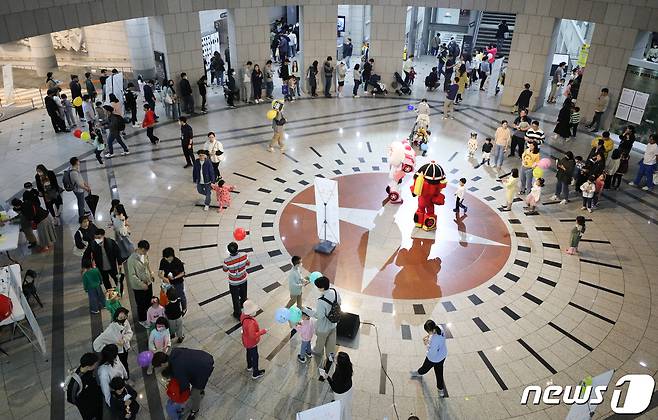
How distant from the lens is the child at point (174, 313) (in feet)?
25.7

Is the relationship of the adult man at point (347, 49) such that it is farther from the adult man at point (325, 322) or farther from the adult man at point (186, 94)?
the adult man at point (325, 322)

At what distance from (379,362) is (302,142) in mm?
9932

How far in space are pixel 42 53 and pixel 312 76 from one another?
13.7m

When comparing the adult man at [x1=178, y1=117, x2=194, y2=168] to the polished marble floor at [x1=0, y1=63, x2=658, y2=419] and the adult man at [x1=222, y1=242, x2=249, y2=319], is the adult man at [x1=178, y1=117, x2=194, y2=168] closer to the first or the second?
the polished marble floor at [x1=0, y1=63, x2=658, y2=419]

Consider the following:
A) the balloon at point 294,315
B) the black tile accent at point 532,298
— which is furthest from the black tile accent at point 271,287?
the black tile accent at point 532,298

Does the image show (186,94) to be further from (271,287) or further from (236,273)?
(236,273)

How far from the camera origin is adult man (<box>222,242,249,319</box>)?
845cm

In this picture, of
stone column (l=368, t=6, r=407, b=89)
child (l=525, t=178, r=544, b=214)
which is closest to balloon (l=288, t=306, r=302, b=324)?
child (l=525, t=178, r=544, b=214)

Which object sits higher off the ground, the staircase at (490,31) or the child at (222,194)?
the staircase at (490,31)

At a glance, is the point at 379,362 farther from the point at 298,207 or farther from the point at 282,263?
the point at 298,207

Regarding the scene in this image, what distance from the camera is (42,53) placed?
24.0 meters

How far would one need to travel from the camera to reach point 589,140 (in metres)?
17.3

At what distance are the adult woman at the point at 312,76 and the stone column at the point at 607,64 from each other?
10.6 metres

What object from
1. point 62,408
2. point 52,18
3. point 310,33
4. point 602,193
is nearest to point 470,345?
point 62,408
